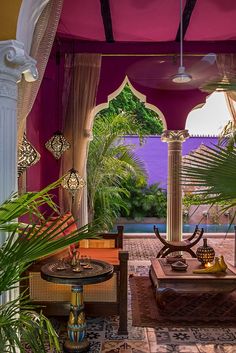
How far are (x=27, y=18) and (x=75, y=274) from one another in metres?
1.98

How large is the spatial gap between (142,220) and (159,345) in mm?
8608

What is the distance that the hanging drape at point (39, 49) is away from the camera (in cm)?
255

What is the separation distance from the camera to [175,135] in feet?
21.2

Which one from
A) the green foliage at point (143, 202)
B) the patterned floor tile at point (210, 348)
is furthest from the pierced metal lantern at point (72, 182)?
the green foliage at point (143, 202)

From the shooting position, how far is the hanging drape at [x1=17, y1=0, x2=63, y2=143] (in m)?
2.55

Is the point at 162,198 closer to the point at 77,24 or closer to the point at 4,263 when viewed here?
the point at 77,24

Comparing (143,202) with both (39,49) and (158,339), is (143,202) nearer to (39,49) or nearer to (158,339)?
(158,339)

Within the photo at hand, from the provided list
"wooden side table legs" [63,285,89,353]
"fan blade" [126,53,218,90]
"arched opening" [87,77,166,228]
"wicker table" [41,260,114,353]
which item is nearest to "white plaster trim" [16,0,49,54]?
"wicker table" [41,260,114,353]

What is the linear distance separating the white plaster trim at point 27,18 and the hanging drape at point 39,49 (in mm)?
275

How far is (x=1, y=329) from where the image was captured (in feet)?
4.86

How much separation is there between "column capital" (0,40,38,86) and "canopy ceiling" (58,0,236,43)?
8.20 feet

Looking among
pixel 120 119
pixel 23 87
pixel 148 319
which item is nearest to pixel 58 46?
pixel 120 119

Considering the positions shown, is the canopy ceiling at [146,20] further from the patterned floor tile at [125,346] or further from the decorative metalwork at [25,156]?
the patterned floor tile at [125,346]

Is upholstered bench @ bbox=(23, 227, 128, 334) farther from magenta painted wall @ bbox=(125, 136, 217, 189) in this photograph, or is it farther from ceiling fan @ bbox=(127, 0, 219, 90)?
magenta painted wall @ bbox=(125, 136, 217, 189)
